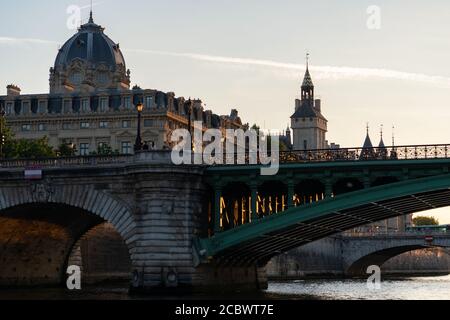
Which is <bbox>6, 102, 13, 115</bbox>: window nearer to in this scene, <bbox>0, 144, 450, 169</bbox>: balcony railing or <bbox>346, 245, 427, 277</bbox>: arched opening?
<bbox>346, 245, 427, 277</bbox>: arched opening

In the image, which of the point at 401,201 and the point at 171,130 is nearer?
the point at 401,201

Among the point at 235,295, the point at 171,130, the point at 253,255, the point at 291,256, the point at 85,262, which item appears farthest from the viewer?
the point at 171,130

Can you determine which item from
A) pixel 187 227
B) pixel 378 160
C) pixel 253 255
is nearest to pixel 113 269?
pixel 253 255

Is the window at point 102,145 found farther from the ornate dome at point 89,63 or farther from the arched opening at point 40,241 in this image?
the arched opening at point 40,241

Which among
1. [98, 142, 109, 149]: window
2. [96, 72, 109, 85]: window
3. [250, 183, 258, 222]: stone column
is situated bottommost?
[250, 183, 258, 222]: stone column

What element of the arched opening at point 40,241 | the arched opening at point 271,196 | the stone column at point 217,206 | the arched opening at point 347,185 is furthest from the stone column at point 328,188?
the arched opening at point 40,241

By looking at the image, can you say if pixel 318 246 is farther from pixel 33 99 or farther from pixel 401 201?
pixel 401 201

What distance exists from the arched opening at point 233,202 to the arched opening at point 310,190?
3.64 m

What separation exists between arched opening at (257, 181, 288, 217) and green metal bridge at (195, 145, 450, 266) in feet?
0.23

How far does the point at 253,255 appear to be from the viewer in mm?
78875

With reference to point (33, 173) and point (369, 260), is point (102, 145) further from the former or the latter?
point (33, 173)

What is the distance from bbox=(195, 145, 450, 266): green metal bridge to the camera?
66688 mm

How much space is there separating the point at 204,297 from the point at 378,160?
44.6 feet

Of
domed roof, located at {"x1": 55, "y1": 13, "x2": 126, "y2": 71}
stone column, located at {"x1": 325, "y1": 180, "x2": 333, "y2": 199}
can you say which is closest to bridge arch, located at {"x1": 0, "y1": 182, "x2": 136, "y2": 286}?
stone column, located at {"x1": 325, "y1": 180, "x2": 333, "y2": 199}
